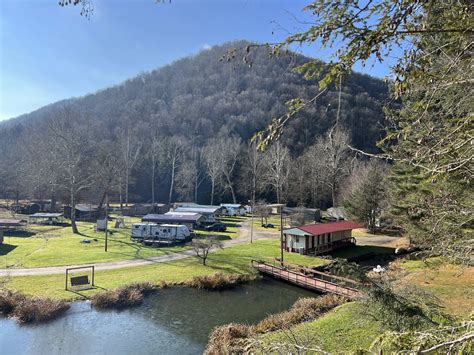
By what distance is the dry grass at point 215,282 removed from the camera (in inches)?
964

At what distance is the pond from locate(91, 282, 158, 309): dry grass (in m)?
0.52

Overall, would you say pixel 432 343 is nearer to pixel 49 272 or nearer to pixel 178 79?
pixel 49 272

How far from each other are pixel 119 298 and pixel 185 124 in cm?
8139

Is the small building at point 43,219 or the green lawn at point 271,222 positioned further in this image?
the small building at point 43,219

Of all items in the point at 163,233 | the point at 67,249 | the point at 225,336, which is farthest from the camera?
the point at 163,233

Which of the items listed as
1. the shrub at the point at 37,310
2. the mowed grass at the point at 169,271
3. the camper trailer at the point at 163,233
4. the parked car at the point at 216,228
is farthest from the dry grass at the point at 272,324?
the parked car at the point at 216,228

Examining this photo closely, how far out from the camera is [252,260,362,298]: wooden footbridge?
22.1 meters

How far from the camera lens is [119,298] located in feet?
69.7

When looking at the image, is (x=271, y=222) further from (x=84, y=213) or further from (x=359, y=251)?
(x=84, y=213)

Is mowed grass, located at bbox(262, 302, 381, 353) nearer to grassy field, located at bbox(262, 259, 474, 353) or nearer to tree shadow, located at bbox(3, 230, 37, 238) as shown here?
grassy field, located at bbox(262, 259, 474, 353)

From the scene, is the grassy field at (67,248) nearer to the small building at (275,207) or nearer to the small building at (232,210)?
the small building at (275,207)

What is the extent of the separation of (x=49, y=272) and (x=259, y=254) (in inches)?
694

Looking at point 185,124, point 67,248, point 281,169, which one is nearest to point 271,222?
point 281,169

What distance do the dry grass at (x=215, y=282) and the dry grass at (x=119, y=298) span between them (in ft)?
12.4
